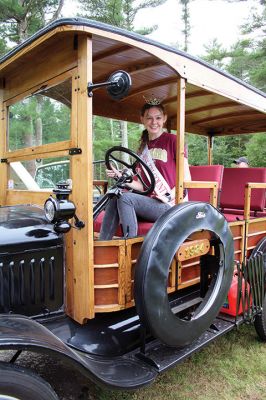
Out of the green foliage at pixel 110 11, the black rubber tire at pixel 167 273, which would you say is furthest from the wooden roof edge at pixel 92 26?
the green foliage at pixel 110 11

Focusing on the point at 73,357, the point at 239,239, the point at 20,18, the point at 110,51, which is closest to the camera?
the point at 73,357

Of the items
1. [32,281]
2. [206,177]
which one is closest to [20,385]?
[32,281]

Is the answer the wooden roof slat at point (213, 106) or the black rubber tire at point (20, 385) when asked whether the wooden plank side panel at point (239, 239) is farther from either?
the black rubber tire at point (20, 385)

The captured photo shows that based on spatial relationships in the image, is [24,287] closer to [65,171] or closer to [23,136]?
[65,171]

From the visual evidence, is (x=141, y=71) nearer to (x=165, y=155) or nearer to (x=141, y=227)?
(x=165, y=155)

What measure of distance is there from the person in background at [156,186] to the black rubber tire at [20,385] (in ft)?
3.78

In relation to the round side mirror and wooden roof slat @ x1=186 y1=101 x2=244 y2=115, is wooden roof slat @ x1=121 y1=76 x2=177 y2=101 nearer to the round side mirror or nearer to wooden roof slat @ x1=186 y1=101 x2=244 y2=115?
wooden roof slat @ x1=186 y1=101 x2=244 y2=115

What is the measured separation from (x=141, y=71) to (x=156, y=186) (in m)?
0.99

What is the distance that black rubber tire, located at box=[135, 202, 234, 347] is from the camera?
2158 millimetres

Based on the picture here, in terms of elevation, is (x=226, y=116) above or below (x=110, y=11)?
below

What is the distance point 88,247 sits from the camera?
217cm

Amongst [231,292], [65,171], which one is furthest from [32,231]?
[231,292]

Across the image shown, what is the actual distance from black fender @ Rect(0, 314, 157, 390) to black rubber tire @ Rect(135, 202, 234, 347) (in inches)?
10.1

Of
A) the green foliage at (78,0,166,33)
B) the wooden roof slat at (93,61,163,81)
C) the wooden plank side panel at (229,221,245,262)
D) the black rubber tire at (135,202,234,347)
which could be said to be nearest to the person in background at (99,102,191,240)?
the wooden roof slat at (93,61,163,81)
